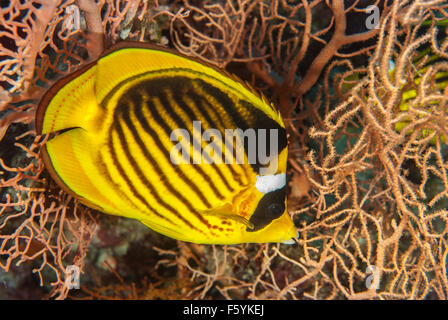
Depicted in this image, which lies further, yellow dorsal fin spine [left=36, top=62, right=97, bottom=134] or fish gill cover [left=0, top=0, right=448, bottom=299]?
fish gill cover [left=0, top=0, right=448, bottom=299]

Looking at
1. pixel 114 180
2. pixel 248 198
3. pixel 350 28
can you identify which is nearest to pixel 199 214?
pixel 248 198

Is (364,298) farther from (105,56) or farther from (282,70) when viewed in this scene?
(105,56)

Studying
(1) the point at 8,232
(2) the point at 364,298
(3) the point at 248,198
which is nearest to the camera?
(3) the point at 248,198

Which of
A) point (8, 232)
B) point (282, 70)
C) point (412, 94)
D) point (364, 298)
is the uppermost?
point (282, 70)

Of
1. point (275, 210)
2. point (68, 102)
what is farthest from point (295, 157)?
point (68, 102)

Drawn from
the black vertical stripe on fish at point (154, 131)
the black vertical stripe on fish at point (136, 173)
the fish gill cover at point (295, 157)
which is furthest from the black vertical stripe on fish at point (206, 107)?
the fish gill cover at point (295, 157)

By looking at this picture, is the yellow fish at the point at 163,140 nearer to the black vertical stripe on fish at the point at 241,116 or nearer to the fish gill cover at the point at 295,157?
the black vertical stripe on fish at the point at 241,116

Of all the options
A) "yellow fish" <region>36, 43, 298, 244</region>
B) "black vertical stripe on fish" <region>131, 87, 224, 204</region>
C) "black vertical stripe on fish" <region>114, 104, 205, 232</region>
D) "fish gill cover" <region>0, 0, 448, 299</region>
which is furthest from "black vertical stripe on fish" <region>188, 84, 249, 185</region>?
"fish gill cover" <region>0, 0, 448, 299</region>

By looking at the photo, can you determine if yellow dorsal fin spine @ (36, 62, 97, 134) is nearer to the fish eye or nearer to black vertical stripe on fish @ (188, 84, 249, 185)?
black vertical stripe on fish @ (188, 84, 249, 185)
